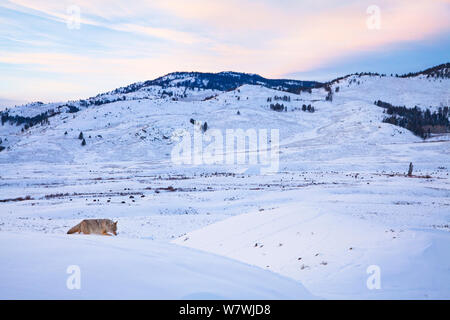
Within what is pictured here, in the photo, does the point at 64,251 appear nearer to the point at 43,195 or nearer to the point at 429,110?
the point at 43,195

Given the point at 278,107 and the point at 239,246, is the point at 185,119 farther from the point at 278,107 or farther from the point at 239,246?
the point at 239,246

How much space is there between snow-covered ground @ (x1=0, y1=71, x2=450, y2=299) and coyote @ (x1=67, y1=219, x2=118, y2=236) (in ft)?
7.50

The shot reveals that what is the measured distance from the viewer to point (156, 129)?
78375 millimetres

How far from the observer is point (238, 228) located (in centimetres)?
1327

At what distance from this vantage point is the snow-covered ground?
4104 millimetres

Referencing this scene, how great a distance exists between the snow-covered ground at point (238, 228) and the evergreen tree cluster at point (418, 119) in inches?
889

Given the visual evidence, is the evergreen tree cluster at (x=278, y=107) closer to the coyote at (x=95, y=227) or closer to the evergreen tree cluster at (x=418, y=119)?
the evergreen tree cluster at (x=418, y=119)

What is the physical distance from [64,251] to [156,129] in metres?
76.1

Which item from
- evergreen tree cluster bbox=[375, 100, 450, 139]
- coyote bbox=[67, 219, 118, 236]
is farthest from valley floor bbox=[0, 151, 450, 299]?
evergreen tree cluster bbox=[375, 100, 450, 139]

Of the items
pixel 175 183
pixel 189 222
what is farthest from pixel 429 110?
pixel 189 222

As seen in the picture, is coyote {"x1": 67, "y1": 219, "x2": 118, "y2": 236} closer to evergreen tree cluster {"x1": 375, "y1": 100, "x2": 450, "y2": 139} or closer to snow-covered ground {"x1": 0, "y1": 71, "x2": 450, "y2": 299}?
snow-covered ground {"x1": 0, "y1": 71, "x2": 450, "y2": 299}

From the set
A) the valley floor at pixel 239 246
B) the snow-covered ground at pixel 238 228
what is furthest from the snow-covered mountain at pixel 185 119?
the valley floor at pixel 239 246
